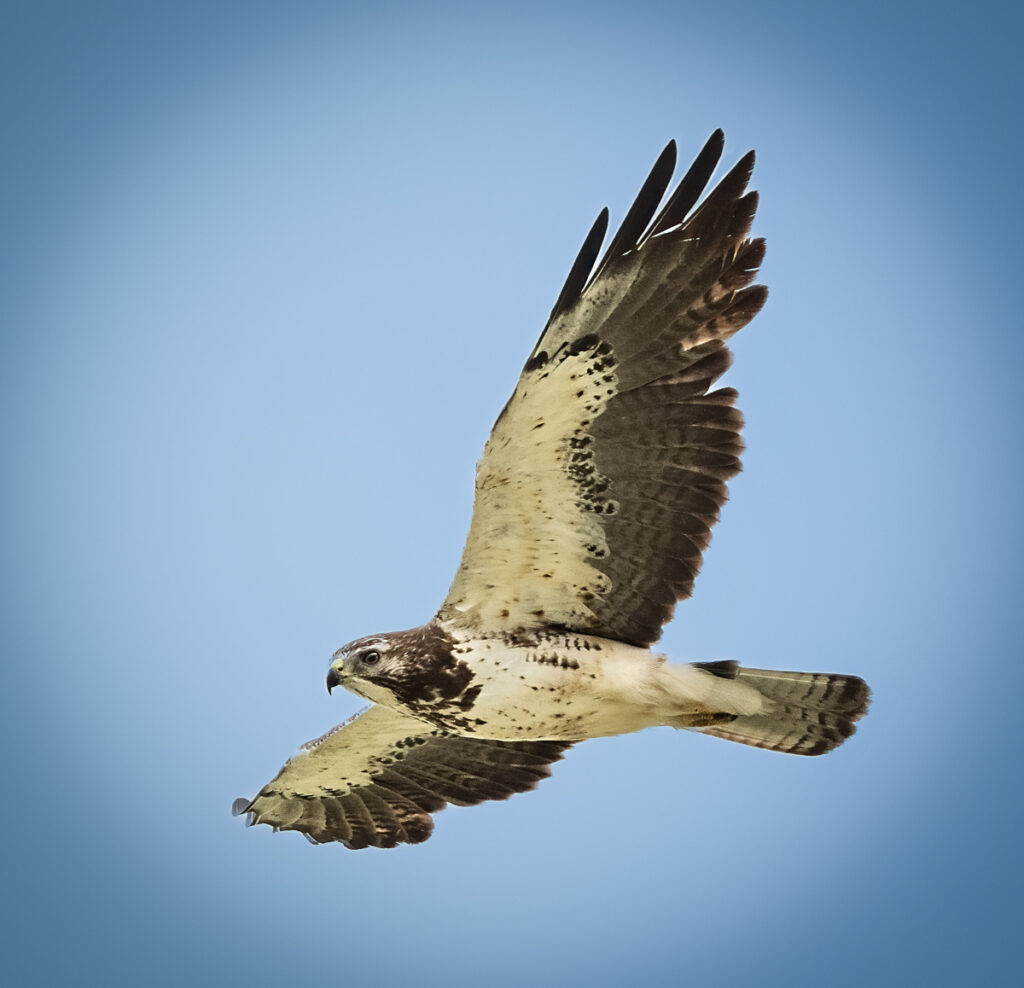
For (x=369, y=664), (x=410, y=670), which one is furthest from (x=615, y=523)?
(x=369, y=664)

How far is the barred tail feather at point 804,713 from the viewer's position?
8.00 meters

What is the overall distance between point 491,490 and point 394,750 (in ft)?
8.80

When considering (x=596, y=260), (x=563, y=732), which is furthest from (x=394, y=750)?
(x=596, y=260)

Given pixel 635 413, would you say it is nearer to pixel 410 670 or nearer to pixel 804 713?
pixel 410 670

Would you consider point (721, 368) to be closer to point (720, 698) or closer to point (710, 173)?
point (710, 173)

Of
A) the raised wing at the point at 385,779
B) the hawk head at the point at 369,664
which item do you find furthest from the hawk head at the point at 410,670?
the raised wing at the point at 385,779

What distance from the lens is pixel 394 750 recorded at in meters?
9.38

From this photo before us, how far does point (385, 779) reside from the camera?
31.3 feet

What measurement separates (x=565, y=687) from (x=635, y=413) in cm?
155

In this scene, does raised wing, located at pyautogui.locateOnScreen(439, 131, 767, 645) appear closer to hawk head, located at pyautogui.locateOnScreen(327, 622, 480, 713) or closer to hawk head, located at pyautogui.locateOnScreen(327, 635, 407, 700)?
hawk head, located at pyautogui.locateOnScreen(327, 622, 480, 713)

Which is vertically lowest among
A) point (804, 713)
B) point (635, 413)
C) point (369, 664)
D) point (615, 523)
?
point (369, 664)

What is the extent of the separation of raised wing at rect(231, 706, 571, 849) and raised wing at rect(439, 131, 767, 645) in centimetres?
182

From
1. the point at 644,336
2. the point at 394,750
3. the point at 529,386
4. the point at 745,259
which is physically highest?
the point at 745,259

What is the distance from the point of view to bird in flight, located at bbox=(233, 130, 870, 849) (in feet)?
23.2
